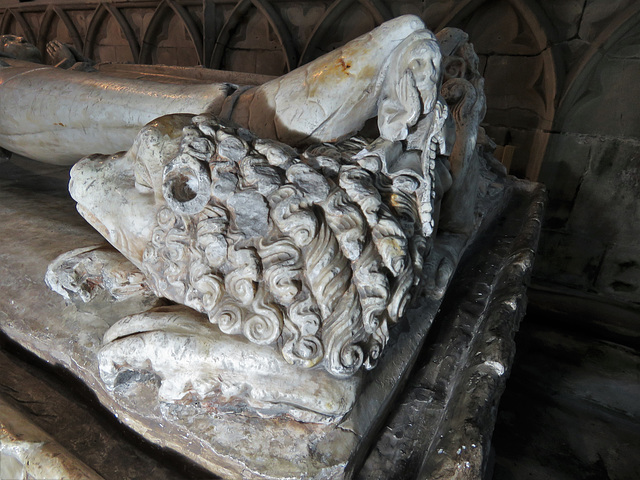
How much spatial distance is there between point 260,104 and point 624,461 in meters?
2.37

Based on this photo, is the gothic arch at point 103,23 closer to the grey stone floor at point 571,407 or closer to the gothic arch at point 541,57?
the gothic arch at point 541,57

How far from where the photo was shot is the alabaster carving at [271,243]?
869 millimetres

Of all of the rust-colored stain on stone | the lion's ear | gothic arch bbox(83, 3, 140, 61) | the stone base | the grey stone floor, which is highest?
the rust-colored stain on stone

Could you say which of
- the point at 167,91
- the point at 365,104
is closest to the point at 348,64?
the point at 365,104

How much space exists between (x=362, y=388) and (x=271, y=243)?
37 cm

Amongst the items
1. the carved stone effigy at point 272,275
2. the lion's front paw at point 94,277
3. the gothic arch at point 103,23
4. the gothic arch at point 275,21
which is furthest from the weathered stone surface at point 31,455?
the gothic arch at point 103,23

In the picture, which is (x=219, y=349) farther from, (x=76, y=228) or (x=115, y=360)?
(x=76, y=228)

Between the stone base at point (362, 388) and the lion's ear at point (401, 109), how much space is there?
0.49 metres

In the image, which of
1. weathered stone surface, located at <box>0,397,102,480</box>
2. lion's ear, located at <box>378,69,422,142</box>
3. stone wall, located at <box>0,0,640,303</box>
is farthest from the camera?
stone wall, located at <box>0,0,640,303</box>

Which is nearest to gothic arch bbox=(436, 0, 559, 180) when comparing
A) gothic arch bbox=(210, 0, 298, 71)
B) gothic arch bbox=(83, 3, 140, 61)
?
gothic arch bbox=(210, 0, 298, 71)

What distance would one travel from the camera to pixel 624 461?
2123 mm

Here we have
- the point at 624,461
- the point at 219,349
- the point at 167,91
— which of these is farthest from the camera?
the point at 624,461

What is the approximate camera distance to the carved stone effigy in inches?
34.2

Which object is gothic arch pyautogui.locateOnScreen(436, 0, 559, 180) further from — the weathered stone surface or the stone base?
the weathered stone surface
